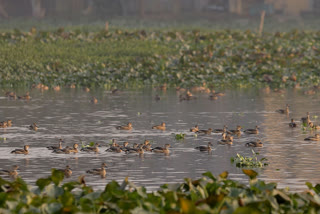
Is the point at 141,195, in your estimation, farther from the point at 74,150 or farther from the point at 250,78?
the point at 250,78

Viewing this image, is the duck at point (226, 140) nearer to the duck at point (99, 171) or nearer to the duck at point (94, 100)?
the duck at point (99, 171)

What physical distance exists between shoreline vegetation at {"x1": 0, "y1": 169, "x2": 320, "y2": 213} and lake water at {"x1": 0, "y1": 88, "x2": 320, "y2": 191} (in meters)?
4.93

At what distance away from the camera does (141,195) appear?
1118 centimetres

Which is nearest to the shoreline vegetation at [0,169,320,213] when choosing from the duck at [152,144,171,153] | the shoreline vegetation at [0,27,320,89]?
the duck at [152,144,171,153]

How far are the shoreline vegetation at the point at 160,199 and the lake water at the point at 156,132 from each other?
194 inches

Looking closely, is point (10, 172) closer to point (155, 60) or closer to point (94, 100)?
point (94, 100)

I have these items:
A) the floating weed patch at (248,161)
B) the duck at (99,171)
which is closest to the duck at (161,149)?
the floating weed patch at (248,161)

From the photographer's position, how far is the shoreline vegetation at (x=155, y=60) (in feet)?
133

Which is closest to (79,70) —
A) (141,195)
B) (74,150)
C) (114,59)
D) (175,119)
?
(114,59)

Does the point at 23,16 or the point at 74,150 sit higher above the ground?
the point at 23,16

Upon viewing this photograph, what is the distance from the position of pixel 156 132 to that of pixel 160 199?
13921 mm

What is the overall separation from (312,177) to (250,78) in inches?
943

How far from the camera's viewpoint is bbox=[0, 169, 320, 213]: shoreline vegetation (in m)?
10.3

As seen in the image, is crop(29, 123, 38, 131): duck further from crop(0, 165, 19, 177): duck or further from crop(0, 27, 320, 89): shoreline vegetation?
crop(0, 27, 320, 89): shoreline vegetation
